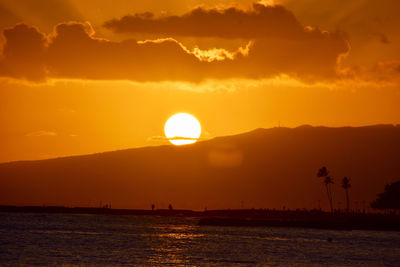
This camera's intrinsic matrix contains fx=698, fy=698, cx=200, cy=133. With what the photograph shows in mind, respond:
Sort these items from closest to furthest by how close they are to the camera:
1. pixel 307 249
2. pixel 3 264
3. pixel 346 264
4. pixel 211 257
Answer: pixel 3 264
pixel 346 264
pixel 211 257
pixel 307 249

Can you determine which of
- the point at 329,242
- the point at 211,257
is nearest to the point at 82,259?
the point at 211,257

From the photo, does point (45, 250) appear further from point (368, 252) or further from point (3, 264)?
point (368, 252)

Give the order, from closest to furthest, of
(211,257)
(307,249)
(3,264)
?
(3,264) < (211,257) < (307,249)

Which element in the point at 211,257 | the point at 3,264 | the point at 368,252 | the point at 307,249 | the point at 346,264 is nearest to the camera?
the point at 3,264

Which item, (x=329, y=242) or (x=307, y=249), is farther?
(x=329, y=242)

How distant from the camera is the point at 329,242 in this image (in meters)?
154

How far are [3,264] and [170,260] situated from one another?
2515 cm

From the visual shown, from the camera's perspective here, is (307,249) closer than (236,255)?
No

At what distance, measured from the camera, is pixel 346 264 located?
101 m

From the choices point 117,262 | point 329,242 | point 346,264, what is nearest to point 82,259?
point 117,262

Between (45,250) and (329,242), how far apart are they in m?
68.8

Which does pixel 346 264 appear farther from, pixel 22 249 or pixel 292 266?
pixel 22 249

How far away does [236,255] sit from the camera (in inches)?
4424

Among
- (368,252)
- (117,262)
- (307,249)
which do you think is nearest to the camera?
(117,262)
